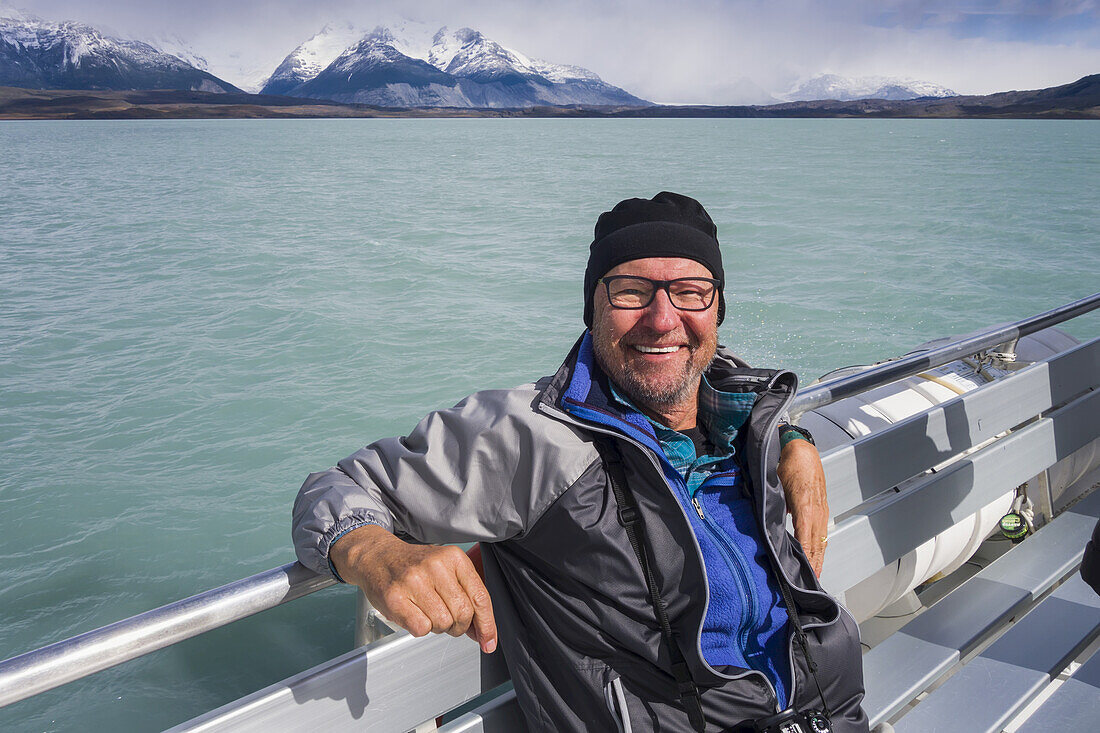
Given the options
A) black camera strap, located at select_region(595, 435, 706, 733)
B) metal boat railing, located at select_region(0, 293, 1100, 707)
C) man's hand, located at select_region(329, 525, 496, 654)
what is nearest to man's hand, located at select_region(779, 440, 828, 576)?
black camera strap, located at select_region(595, 435, 706, 733)

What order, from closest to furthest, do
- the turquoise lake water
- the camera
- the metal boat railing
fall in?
the metal boat railing
the camera
the turquoise lake water

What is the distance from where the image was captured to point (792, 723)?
1609mm

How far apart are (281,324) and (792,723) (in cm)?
1207

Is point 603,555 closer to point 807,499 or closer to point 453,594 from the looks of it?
point 453,594

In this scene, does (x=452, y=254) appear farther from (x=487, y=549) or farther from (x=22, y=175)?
(x=22, y=175)

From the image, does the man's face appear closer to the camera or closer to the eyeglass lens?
the eyeglass lens

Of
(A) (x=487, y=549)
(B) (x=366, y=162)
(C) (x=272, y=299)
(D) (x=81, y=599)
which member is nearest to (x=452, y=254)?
(C) (x=272, y=299)

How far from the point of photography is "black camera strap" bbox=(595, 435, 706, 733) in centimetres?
150

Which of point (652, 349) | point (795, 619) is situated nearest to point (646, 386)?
point (652, 349)

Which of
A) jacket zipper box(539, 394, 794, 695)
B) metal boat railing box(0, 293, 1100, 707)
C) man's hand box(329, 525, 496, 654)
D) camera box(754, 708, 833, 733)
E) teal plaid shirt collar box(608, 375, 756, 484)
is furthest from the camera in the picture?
teal plaid shirt collar box(608, 375, 756, 484)

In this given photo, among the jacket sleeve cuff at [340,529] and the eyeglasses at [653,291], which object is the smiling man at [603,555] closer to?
the jacket sleeve cuff at [340,529]

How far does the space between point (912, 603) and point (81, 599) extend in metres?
5.36

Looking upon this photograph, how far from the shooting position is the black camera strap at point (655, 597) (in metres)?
1.50

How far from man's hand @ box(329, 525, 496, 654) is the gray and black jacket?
15 cm
